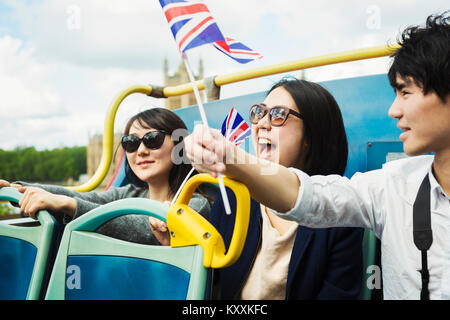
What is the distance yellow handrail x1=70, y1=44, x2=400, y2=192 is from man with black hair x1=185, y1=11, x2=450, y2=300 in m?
0.56

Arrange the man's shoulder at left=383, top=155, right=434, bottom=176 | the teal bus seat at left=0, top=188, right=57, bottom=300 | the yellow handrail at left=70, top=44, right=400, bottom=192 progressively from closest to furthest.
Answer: the man's shoulder at left=383, top=155, right=434, bottom=176, the teal bus seat at left=0, top=188, right=57, bottom=300, the yellow handrail at left=70, top=44, right=400, bottom=192

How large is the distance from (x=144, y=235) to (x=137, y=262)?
11.7 inches

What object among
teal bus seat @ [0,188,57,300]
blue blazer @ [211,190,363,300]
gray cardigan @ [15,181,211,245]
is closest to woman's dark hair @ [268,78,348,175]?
blue blazer @ [211,190,363,300]

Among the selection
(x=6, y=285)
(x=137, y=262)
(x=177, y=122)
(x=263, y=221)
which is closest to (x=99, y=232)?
(x=137, y=262)

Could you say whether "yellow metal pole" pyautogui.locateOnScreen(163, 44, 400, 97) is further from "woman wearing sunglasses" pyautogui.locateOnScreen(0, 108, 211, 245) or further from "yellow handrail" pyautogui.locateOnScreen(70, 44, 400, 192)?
"woman wearing sunglasses" pyautogui.locateOnScreen(0, 108, 211, 245)

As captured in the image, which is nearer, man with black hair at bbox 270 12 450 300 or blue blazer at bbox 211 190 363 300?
man with black hair at bbox 270 12 450 300

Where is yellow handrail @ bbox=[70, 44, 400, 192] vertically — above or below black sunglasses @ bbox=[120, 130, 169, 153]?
above

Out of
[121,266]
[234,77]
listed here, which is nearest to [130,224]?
[121,266]

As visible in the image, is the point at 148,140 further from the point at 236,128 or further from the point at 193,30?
the point at 193,30

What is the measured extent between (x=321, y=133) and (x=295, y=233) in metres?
0.35

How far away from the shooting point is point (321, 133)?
1292 millimetres

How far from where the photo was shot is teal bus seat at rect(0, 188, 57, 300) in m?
1.17

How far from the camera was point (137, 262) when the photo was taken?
0.98 meters
